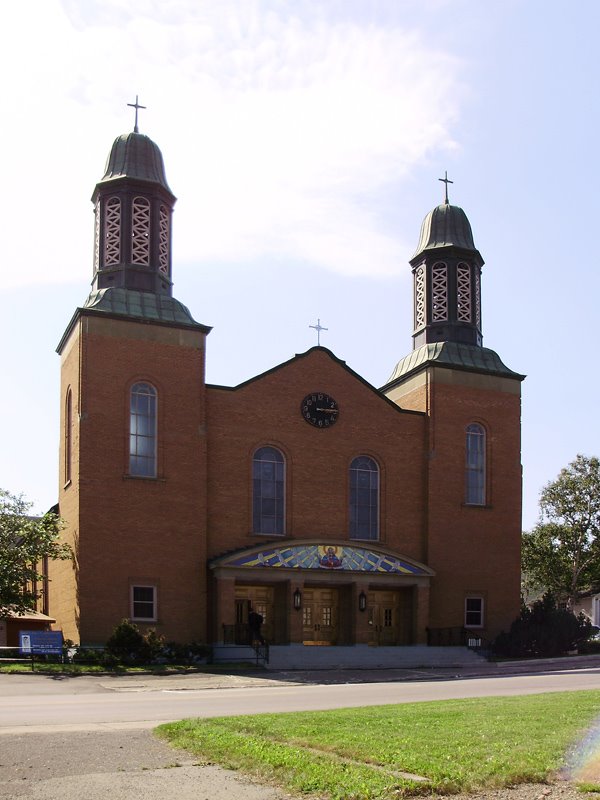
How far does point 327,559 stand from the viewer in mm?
36812

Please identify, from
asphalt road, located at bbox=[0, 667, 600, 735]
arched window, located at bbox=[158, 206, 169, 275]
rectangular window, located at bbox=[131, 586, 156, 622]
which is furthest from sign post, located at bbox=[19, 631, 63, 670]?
arched window, located at bbox=[158, 206, 169, 275]

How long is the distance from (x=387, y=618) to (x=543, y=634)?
5.84 metres

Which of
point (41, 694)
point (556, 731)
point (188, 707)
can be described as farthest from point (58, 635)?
point (556, 731)

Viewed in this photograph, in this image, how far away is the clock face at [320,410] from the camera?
3919 centimetres

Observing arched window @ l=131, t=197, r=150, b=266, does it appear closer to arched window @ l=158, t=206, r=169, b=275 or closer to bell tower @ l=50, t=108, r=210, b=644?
bell tower @ l=50, t=108, r=210, b=644

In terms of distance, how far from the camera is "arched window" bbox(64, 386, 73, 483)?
36.5 metres

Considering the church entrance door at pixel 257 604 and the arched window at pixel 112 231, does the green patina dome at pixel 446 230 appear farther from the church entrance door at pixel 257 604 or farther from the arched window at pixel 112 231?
the church entrance door at pixel 257 604

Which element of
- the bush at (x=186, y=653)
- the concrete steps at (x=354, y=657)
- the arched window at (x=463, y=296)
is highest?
the arched window at (x=463, y=296)

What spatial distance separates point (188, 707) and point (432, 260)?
30.4m

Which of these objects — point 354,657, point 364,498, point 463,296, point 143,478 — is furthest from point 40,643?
point 463,296

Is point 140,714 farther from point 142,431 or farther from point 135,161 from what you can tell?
point 135,161

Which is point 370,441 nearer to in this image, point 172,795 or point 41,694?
point 41,694

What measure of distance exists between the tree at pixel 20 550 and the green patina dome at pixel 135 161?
13.1 m

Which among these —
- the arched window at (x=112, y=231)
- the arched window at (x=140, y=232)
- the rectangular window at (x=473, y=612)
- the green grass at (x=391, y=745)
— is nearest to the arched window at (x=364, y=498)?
the rectangular window at (x=473, y=612)
